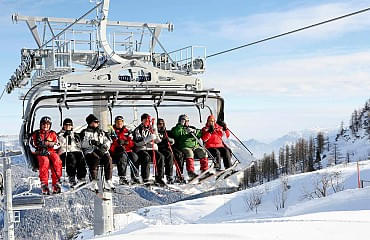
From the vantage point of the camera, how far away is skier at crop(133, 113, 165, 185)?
10211mm

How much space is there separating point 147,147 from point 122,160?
1.91ft

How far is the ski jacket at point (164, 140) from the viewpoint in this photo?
1053cm

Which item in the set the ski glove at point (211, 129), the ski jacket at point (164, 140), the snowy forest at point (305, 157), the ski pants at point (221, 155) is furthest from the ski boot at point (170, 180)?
the snowy forest at point (305, 157)

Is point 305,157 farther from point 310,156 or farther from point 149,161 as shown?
point 149,161

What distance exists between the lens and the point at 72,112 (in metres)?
9.91

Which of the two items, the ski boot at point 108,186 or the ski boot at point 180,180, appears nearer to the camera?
the ski boot at point 108,186

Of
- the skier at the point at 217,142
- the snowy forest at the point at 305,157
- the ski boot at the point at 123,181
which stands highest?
the skier at the point at 217,142

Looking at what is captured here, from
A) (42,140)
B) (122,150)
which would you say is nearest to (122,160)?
(122,150)

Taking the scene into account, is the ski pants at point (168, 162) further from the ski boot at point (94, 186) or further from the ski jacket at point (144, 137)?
the ski boot at point (94, 186)

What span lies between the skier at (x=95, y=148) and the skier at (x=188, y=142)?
59.7 inches

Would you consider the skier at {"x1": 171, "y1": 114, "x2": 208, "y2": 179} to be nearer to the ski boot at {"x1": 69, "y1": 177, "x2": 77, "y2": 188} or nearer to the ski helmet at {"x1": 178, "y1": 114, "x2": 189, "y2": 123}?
the ski helmet at {"x1": 178, "y1": 114, "x2": 189, "y2": 123}

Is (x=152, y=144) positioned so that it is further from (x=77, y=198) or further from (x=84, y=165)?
(x=77, y=198)

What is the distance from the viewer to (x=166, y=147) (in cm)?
1059

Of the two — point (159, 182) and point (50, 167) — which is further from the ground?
point (50, 167)
